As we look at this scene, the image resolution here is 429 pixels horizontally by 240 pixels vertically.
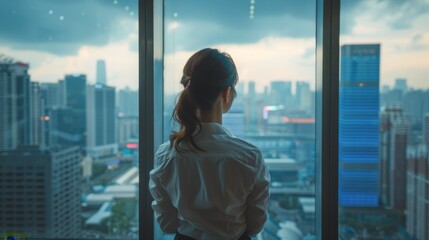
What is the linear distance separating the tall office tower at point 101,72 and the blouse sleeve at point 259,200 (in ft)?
3.77

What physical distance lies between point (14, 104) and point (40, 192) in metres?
0.54

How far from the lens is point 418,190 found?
1.63 m

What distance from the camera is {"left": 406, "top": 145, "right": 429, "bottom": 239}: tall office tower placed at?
5.30ft

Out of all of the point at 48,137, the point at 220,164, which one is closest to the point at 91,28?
the point at 48,137

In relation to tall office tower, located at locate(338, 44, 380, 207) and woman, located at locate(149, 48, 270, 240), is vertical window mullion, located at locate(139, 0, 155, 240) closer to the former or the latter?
woman, located at locate(149, 48, 270, 240)

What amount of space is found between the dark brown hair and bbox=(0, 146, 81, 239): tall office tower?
1.07 metres

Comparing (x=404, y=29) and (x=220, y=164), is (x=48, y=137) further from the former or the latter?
(x=404, y=29)

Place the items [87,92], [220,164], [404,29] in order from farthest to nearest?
[87,92]
[404,29]
[220,164]

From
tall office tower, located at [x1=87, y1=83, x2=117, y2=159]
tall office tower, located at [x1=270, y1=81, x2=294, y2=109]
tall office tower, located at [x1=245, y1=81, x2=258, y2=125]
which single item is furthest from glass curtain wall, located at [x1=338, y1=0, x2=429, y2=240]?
tall office tower, located at [x1=87, y1=83, x2=117, y2=159]

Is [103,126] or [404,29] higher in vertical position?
[404,29]

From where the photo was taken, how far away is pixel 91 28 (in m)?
1.79

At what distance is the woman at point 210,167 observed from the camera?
951 millimetres

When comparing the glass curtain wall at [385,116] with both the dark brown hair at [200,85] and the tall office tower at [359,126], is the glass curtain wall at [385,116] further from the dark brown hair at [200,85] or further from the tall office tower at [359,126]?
the dark brown hair at [200,85]

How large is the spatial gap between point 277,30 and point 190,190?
3.71ft
